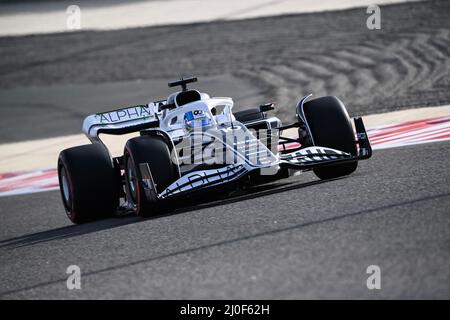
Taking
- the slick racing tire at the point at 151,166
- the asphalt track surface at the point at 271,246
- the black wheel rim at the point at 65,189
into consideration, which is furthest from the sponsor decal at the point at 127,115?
the slick racing tire at the point at 151,166

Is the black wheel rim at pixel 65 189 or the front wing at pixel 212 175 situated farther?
the black wheel rim at pixel 65 189

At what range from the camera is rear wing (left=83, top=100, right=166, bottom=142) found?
10.0 metres

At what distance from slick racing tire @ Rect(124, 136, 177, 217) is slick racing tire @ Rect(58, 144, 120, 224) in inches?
21.5

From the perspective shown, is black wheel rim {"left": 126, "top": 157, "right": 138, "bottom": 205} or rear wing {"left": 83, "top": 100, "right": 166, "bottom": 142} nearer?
black wheel rim {"left": 126, "top": 157, "right": 138, "bottom": 205}

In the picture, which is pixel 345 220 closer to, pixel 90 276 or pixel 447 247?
pixel 447 247

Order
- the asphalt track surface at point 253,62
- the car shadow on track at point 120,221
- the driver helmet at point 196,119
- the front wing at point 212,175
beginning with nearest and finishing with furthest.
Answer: the front wing at point 212,175 → the car shadow on track at point 120,221 → the driver helmet at point 196,119 → the asphalt track surface at point 253,62

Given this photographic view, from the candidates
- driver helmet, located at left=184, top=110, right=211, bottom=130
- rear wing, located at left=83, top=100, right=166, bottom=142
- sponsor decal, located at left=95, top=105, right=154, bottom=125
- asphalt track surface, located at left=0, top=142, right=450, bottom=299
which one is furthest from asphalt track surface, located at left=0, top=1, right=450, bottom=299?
sponsor decal, located at left=95, top=105, right=154, bottom=125

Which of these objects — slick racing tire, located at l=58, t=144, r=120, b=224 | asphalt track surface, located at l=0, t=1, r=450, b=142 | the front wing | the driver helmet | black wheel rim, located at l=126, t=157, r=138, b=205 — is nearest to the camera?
the front wing

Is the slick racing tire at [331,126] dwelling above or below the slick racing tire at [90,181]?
above

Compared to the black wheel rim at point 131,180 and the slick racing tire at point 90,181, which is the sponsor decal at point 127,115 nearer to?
the slick racing tire at point 90,181

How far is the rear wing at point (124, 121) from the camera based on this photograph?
10039 millimetres

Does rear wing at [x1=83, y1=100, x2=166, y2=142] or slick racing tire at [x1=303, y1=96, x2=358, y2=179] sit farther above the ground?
rear wing at [x1=83, y1=100, x2=166, y2=142]

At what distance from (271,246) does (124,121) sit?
3.90 m

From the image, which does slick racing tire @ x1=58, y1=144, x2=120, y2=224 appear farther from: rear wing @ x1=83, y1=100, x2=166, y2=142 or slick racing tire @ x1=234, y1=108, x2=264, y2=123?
slick racing tire @ x1=234, y1=108, x2=264, y2=123
